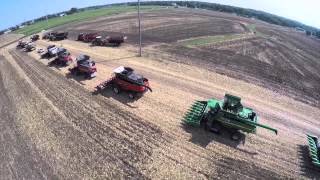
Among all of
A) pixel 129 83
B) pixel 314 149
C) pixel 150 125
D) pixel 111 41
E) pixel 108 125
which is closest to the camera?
pixel 314 149

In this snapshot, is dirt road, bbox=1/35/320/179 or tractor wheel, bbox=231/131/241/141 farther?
tractor wheel, bbox=231/131/241/141

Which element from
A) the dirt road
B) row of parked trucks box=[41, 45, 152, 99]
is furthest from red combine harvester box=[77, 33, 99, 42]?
row of parked trucks box=[41, 45, 152, 99]

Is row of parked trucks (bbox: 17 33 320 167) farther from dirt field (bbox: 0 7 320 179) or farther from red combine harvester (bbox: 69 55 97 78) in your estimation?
red combine harvester (bbox: 69 55 97 78)

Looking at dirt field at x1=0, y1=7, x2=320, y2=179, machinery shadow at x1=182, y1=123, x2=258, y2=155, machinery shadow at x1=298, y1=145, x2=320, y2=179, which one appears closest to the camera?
machinery shadow at x1=298, y1=145, x2=320, y2=179

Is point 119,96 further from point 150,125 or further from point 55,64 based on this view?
point 55,64

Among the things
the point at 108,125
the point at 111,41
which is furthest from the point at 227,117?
the point at 111,41

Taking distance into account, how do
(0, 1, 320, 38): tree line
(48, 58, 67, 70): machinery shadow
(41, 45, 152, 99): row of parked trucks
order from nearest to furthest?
(41, 45, 152, 99): row of parked trucks → (48, 58, 67, 70): machinery shadow → (0, 1, 320, 38): tree line

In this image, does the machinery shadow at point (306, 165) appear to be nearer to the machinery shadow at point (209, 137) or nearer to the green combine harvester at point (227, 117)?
the green combine harvester at point (227, 117)
